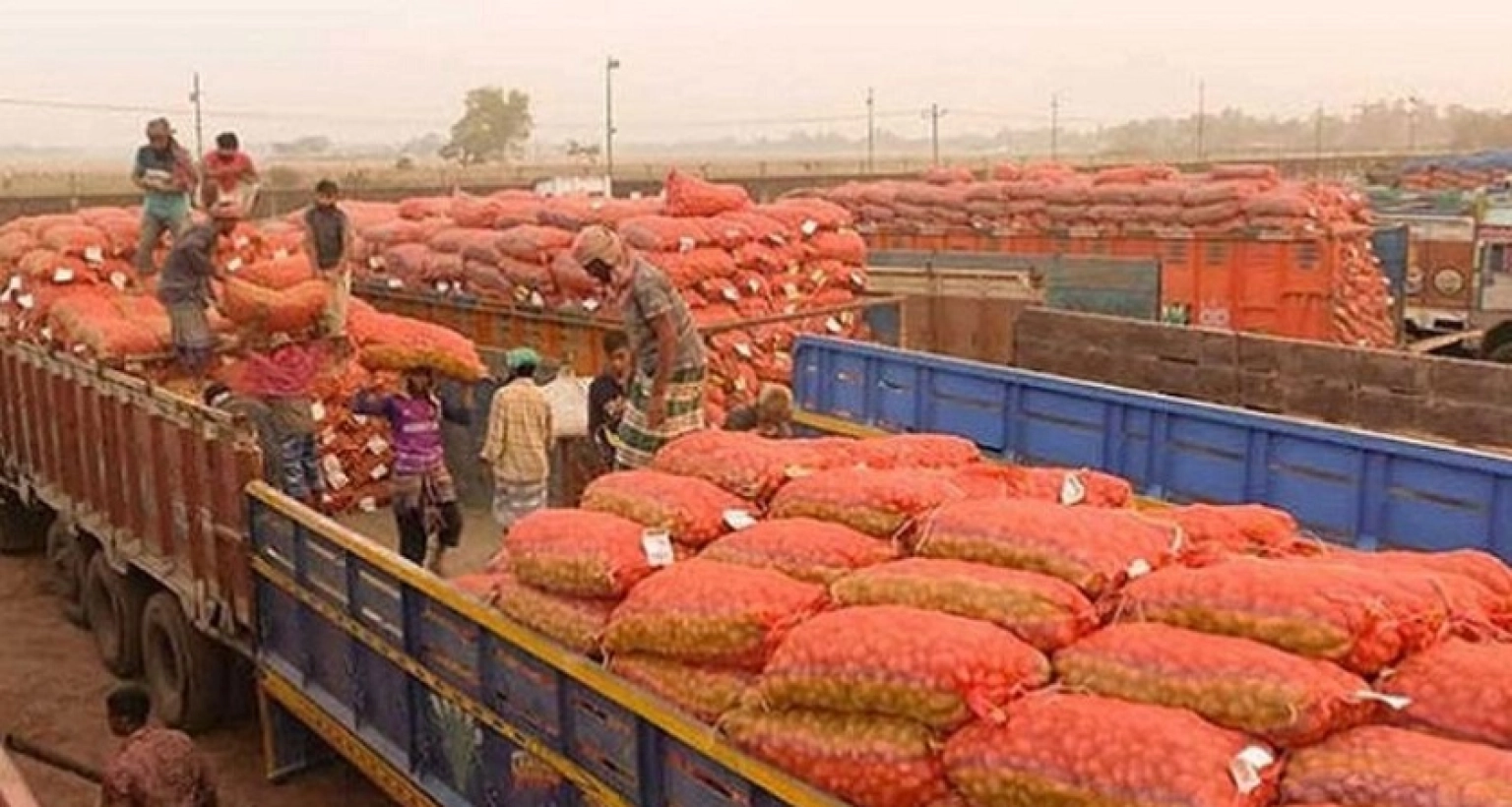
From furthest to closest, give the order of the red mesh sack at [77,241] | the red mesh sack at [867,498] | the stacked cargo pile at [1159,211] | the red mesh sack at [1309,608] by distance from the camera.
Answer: the stacked cargo pile at [1159,211] < the red mesh sack at [77,241] < the red mesh sack at [867,498] < the red mesh sack at [1309,608]

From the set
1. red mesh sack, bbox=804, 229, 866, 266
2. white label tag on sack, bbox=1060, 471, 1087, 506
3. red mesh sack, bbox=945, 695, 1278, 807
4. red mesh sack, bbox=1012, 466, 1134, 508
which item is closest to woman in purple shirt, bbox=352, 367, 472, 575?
red mesh sack, bbox=1012, 466, 1134, 508

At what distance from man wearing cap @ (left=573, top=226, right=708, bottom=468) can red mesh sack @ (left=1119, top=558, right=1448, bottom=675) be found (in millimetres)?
3015

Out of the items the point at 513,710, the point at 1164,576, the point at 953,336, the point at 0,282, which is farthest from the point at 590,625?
the point at 953,336

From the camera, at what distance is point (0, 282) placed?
984 cm

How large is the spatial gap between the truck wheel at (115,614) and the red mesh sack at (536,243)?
13.5ft

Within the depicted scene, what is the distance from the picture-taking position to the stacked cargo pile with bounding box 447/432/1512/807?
2.82 meters

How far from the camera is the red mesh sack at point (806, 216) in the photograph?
1075cm

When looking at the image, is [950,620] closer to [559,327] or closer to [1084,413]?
[1084,413]

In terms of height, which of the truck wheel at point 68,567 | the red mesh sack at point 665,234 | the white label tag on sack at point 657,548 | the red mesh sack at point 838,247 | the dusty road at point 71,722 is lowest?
the dusty road at point 71,722

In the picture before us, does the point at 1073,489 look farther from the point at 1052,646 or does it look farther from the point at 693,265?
the point at 693,265

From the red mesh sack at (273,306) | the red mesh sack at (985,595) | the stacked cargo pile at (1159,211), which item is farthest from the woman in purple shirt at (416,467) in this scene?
the stacked cargo pile at (1159,211)

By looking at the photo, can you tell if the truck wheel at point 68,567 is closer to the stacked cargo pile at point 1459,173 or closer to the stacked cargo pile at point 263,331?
the stacked cargo pile at point 263,331

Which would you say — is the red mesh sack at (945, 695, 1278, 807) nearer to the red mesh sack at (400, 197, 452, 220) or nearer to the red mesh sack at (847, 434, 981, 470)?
the red mesh sack at (847, 434, 981, 470)

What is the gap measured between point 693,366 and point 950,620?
10.0 feet
